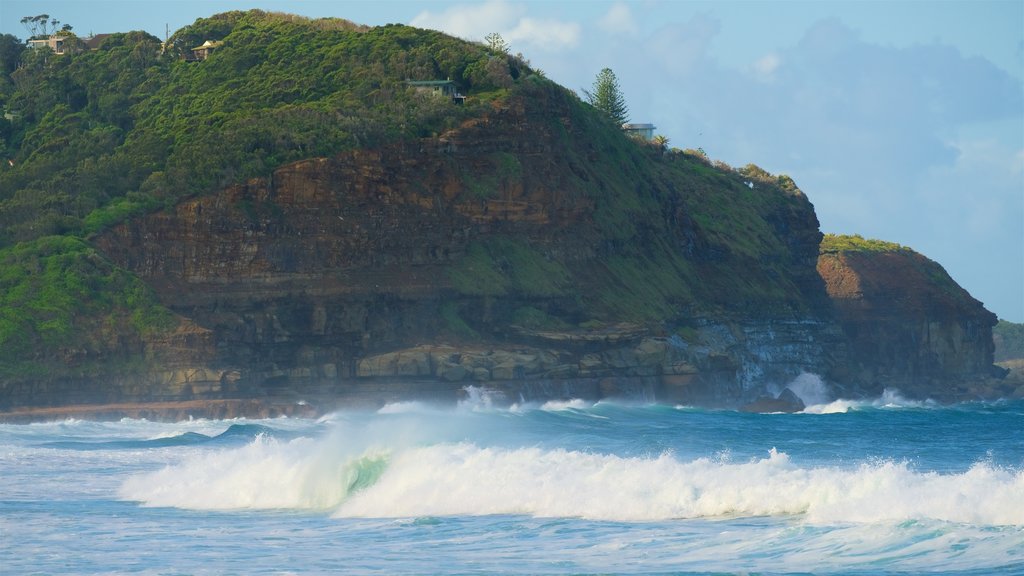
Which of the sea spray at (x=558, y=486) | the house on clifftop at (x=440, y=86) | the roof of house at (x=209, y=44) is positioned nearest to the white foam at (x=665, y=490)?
the sea spray at (x=558, y=486)

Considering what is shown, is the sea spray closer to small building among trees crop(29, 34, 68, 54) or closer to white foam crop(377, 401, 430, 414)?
white foam crop(377, 401, 430, 414)

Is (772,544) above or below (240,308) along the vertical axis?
below

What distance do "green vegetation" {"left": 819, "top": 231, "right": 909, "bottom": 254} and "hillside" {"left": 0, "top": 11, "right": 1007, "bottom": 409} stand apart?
26.8m

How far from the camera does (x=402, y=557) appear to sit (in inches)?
883

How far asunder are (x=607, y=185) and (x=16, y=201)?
3104 centimetres

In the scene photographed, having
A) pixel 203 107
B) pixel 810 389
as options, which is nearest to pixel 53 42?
pixel 203 107

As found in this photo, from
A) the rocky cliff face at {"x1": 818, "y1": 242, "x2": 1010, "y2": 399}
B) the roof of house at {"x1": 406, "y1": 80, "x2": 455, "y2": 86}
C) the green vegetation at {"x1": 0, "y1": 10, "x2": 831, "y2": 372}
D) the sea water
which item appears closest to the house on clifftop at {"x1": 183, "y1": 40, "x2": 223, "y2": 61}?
the green vegetation at {"x1": 0, "y1": 10, "x2": 831, "y2": 372}

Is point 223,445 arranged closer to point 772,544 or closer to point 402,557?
point 402,557

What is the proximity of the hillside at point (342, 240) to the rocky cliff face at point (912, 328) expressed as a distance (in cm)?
1758

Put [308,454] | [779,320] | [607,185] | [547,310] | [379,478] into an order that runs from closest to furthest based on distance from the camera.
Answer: [379,478], [308,454], [547,310], [607,185], [779,320]

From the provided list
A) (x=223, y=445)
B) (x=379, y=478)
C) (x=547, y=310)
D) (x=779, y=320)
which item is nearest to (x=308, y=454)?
(x=379, y=478)

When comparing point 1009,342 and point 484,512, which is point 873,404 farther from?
point 1009,342

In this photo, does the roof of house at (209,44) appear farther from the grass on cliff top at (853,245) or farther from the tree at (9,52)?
the grass on cliff top at (853,245)

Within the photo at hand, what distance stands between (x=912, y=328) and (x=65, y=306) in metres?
63.2
